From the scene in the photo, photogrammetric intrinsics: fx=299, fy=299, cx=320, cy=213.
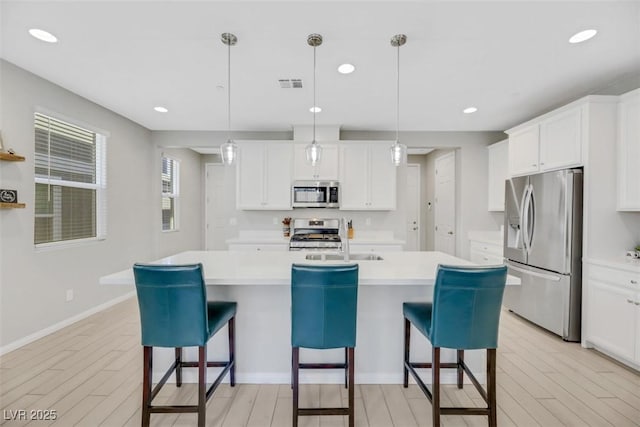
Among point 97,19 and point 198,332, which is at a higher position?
point 97,19

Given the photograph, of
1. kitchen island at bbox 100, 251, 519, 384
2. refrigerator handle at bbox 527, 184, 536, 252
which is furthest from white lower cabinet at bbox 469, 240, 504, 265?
kitchen island at bbox 100, 251, 519, 384

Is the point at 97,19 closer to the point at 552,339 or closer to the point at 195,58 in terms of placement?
the point at 195,58

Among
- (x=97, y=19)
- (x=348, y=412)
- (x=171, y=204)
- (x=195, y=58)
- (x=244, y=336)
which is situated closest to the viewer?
(x=348, y=412)

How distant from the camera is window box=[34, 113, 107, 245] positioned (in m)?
3.04

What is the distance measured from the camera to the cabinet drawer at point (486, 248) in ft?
13.0

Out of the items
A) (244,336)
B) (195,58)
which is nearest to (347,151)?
(195,58)

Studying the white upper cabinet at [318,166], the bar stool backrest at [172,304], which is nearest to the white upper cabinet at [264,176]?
the white upper cabinet at [318,166]

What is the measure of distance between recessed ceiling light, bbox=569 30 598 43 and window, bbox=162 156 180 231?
574 centimetres

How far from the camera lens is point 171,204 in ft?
19.0

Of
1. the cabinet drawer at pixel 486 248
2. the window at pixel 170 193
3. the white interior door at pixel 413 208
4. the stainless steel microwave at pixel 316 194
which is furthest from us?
the white interior door at pixel 413 208

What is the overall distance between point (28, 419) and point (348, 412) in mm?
1971

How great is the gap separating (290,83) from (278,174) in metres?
1.74

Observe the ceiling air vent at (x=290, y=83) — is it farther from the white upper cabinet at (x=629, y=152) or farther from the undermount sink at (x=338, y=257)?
the white upper cabinet at (x=629, y=152)

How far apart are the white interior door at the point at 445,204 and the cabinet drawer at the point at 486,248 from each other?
499 millimetres
